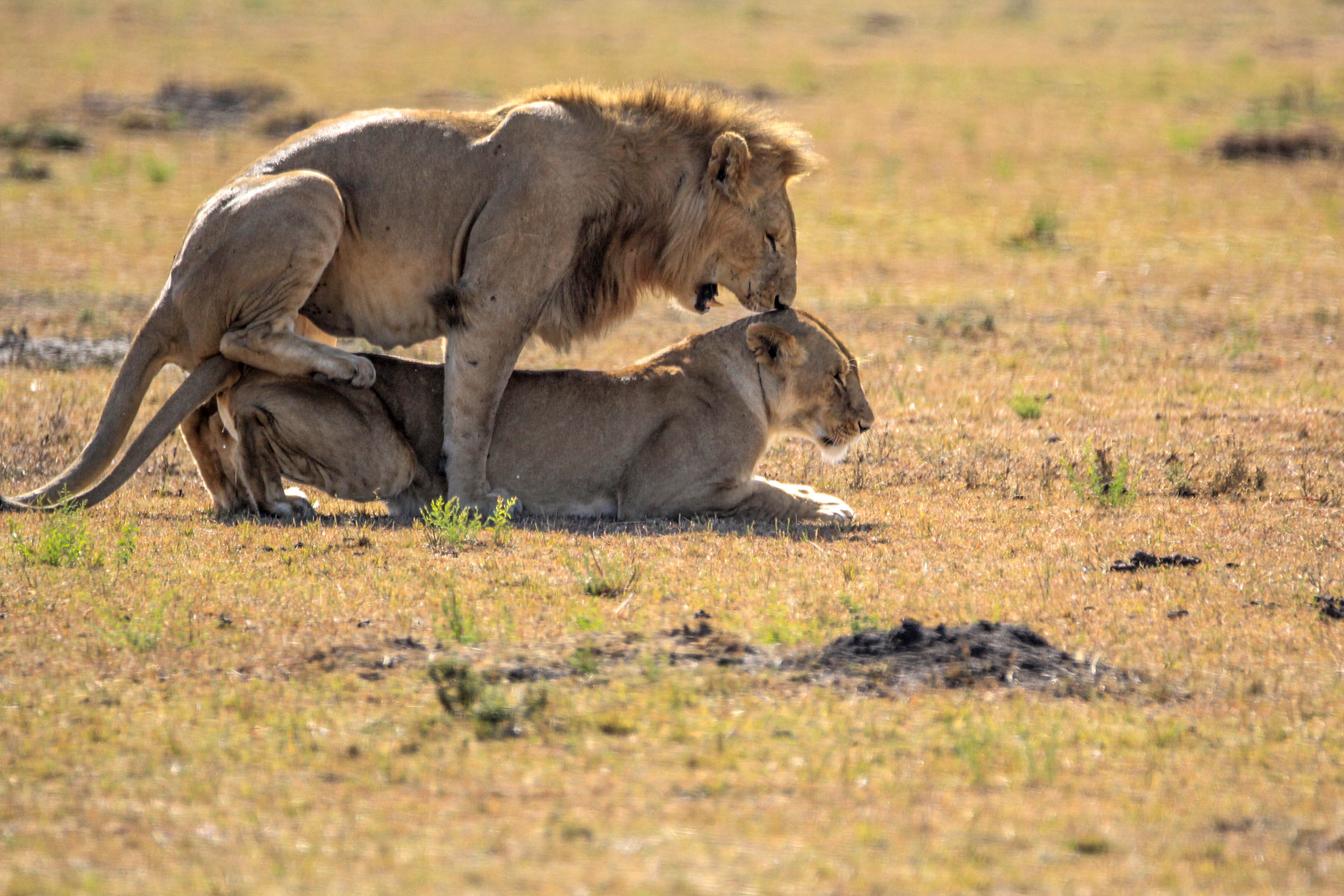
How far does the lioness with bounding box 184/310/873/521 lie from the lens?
843cm

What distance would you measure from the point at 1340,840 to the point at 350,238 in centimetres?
593

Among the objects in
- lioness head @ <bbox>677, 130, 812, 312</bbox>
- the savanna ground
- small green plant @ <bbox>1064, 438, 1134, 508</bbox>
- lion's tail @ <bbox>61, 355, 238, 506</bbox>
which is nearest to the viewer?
the savanna ground

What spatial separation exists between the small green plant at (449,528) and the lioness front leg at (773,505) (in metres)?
1.44

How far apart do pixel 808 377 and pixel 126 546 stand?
3.81 meters

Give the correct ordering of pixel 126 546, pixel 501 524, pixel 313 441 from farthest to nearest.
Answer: pixel 313 441
pixel 501 524
pixel 126 546

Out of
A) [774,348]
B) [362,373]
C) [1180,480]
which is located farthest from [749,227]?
[1180,480]

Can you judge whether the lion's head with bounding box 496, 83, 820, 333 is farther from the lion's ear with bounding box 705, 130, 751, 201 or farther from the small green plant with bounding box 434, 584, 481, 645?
the small green plant with bounding box 434, 584, 481, 645

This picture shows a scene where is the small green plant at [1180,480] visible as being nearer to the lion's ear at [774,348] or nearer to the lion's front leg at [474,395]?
the lion's ear at [774,348]

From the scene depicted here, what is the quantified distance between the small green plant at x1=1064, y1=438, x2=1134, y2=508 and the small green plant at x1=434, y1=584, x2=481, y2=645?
3962mm

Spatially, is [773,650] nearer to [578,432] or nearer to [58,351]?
[578,432]

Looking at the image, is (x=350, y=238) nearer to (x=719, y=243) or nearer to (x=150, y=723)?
(x=719, y=243)

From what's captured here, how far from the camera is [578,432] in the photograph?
876cm

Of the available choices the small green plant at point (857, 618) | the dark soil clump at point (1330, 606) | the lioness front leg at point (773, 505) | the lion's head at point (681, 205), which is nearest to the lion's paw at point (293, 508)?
the lion's head at point (681, 205)

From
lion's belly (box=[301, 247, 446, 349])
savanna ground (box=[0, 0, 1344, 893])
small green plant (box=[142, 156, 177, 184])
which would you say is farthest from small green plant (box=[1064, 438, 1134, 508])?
small green plant (box=[142, 156, 177, 184])
